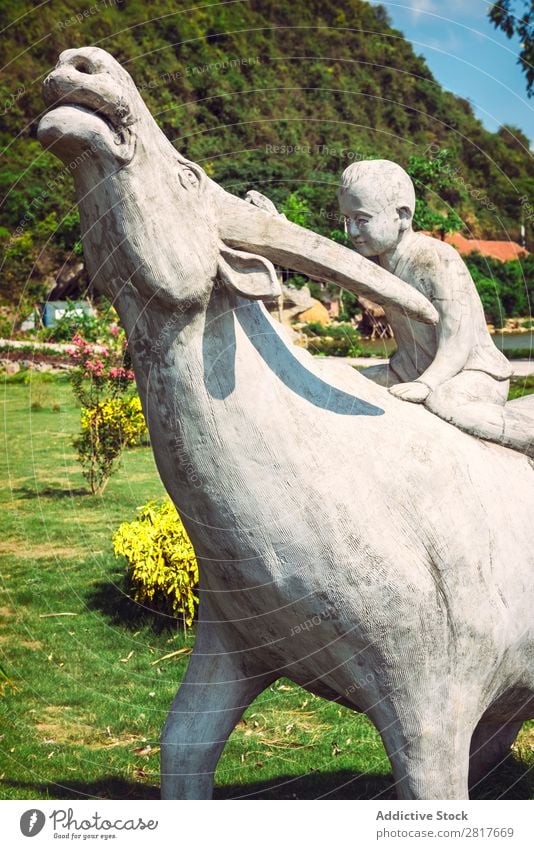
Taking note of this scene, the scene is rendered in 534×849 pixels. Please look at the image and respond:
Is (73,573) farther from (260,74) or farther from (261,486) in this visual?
(260,74)

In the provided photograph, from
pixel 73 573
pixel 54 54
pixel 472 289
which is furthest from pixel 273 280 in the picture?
pixel 54 54

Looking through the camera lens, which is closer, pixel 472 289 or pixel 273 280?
pixel 273 280

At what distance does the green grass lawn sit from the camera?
4.77 metres

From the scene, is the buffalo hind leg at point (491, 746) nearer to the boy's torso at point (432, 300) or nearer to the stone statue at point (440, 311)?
the stone statue at point (440, 311)

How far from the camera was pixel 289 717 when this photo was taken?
5.81m

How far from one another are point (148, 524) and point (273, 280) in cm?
494

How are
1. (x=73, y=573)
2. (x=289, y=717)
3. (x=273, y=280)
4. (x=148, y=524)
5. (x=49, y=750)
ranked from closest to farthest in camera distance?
(x=273, y=280) → (x=49, y=750) → (x=289, y=717) → (x=148, y=524) → (x=73, y=573)

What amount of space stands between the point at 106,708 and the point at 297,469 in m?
3.61

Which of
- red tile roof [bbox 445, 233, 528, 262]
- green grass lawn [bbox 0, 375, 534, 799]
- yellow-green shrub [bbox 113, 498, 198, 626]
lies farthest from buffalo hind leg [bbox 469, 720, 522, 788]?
red tile roof [bbox 445, 233, 528, 262]

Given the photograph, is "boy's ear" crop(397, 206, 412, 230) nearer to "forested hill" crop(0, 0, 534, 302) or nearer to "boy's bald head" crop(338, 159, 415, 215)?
"boy's bald head" crop(338, 159, 415, 215)

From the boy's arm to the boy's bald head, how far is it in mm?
257

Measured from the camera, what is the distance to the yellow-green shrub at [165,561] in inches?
283

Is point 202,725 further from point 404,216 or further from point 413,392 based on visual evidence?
point 404,216

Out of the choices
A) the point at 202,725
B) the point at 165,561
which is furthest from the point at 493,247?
the point at 202,725
